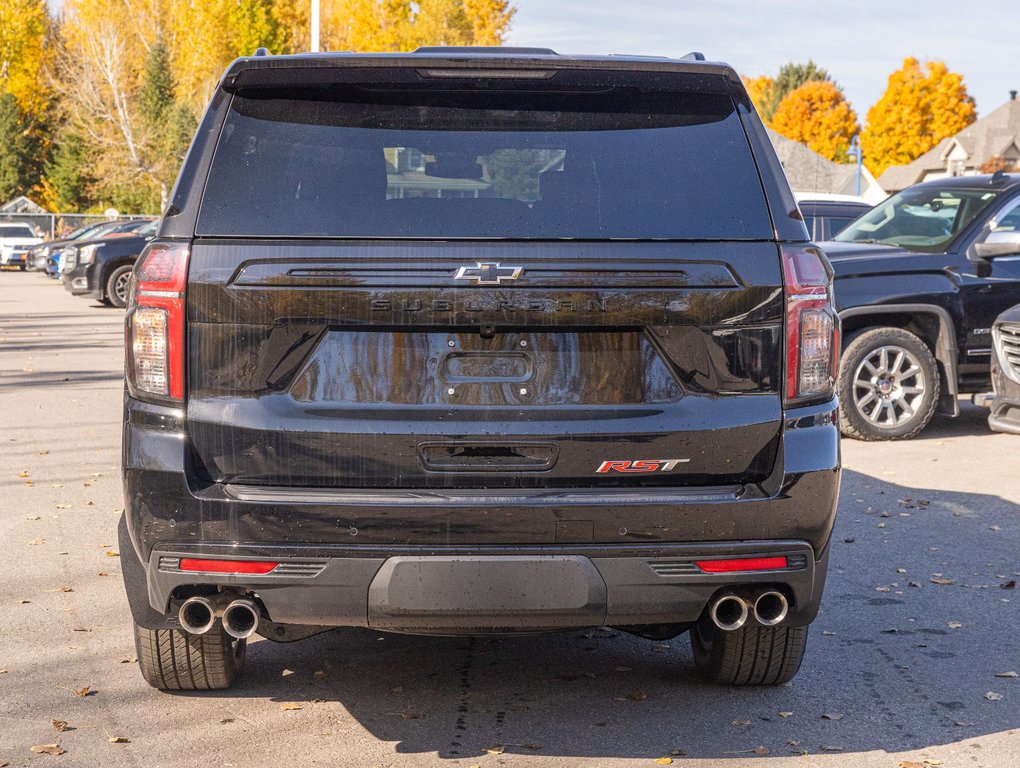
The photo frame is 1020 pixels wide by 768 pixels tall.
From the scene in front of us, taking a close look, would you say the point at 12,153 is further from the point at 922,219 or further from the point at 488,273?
the point at 488,273

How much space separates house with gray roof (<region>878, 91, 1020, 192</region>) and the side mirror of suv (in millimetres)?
75014

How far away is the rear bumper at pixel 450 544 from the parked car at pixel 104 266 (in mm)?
23432

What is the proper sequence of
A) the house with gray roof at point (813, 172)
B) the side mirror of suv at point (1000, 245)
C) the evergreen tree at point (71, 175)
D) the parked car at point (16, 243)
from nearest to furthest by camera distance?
the side mirror of suv at point (1000, 245)
the parked car at point (16, 243)
the evergreen tree at point (71, 175)
the house with gray roof at point (813, 172)

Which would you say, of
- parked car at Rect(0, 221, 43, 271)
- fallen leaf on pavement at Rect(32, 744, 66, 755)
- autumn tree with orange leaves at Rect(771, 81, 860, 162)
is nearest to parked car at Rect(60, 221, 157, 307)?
fallen leaf on pavement at Rect(32, 744, 66, 755)

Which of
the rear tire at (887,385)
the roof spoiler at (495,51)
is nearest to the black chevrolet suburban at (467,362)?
the roof spoiler at (495,51)

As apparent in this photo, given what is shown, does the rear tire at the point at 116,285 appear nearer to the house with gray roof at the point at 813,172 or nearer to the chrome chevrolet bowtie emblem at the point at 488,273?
the chrome chevrolet bowtie emblem at the point at 488,273

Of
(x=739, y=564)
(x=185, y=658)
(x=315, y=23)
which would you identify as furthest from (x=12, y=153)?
(x=739, y=564)

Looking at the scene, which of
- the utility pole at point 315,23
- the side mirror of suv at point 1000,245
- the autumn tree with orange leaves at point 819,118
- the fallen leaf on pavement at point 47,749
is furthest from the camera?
the autumn tree with orange leaves at point 819,118

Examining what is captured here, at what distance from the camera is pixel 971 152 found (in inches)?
3361

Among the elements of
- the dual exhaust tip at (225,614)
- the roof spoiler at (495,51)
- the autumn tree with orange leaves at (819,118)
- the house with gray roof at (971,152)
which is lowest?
the dual exhaust tip at (225,614)

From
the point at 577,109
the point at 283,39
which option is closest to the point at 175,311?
the point at 577,109

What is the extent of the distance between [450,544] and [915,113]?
3955 inches

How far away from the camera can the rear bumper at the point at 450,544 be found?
3.81 meters

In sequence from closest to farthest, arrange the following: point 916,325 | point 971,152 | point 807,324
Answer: point 807,324
point 916,325
point 971,152
